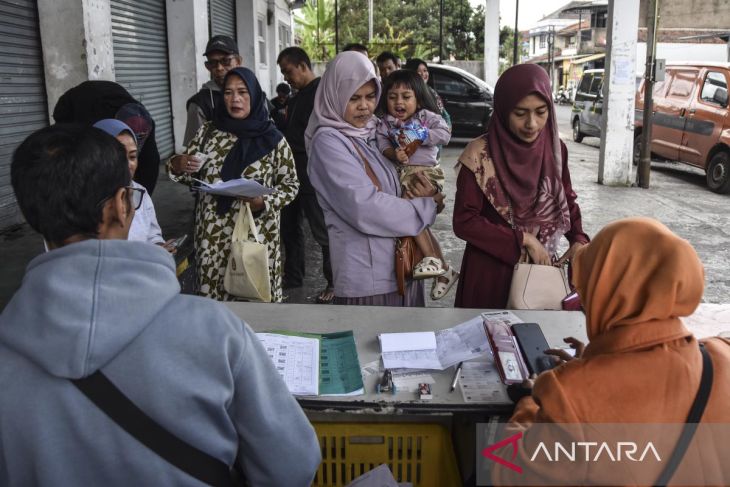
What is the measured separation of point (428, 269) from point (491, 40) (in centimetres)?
1667

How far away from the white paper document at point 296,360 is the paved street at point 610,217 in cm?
284

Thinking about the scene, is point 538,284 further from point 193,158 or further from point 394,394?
point 193,158

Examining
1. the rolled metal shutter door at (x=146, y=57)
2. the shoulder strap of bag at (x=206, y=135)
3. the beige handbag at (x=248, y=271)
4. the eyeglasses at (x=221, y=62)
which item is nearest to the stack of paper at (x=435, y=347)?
the beige handbag at (x=248, y=271)

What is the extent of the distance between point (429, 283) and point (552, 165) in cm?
255

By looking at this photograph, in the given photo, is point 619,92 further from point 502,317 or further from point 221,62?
point 502,317

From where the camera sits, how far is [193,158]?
331cm

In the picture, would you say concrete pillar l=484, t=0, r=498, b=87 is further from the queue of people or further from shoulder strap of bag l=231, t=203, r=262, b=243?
the queue of people

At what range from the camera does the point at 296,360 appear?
2012 mm

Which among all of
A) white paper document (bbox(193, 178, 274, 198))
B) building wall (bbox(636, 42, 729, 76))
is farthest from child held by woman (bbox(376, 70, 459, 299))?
building wall (bbox(636, 42, 729, 76))

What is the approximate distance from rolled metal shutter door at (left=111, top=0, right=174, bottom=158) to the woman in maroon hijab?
608 centimetres

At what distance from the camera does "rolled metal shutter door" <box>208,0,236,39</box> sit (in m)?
11.5

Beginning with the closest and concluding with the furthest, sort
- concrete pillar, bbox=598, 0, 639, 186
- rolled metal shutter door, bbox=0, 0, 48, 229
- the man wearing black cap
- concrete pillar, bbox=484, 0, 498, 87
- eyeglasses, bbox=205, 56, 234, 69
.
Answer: the man wearing black cap
eyeglasses, bbox=205, 56, 234, 69
rolled metal shutter door, bbox=0, 0, 48, 229
concrete pillar, bbox=598, 0, 639, 186
concrete pillar, bbox=484, 0, 498, 87

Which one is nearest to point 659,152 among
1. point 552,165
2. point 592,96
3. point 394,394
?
point 592,96

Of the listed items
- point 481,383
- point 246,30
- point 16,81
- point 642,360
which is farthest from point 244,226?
point 246,30
